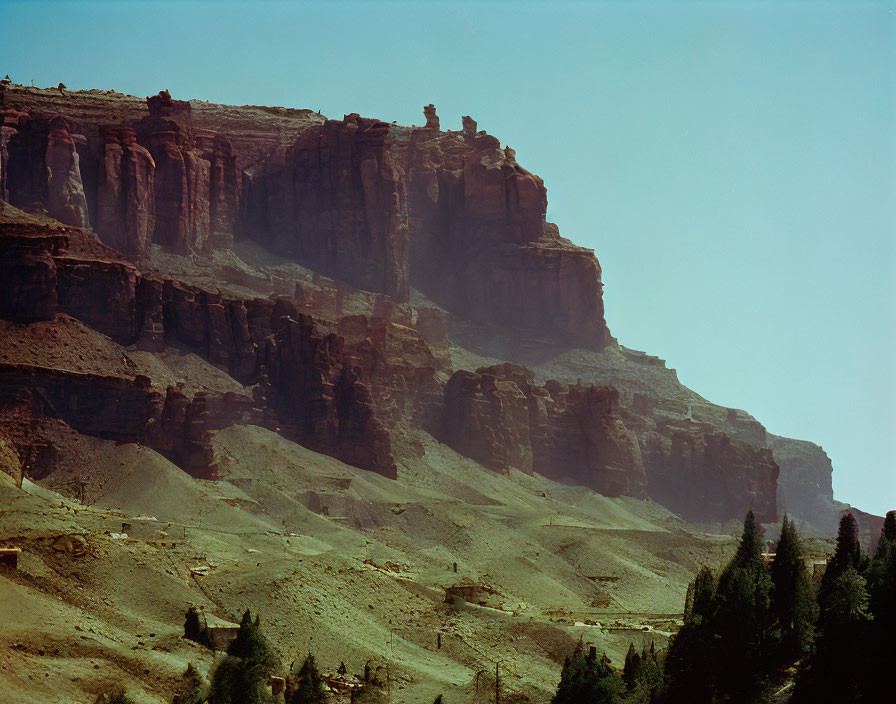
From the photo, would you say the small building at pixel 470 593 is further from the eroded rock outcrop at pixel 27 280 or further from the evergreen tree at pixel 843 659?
the eroded rock outcrop at pixel 27 280

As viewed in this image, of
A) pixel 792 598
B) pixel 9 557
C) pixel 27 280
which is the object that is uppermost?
pixel 27 280

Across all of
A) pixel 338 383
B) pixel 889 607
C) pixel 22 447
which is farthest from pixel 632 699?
pixel 338 383

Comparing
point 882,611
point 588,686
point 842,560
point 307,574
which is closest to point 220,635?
point 307,574

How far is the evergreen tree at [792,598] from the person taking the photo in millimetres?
91062

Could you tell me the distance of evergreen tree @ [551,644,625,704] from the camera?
80.4 m

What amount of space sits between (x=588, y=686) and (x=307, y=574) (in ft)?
93.2

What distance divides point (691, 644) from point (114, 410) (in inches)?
3315

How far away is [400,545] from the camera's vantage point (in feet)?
501

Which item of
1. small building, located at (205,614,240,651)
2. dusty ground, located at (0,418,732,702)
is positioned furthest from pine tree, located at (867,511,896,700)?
small building, located at (205,614,240,651)

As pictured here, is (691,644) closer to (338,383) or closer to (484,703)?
(484,703)

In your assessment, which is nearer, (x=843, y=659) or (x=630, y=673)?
(x=843, y=659)

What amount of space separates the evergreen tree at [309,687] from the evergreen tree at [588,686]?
13022mm

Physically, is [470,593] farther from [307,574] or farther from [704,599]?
[704,599]

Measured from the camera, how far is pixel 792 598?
3718 inches
